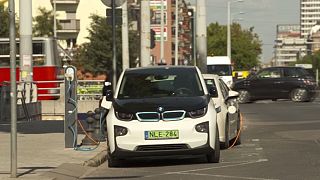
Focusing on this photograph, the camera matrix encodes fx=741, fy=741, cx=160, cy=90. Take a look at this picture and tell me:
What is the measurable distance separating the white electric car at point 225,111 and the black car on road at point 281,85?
19448 mm

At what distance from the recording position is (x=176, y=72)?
13.6 metres

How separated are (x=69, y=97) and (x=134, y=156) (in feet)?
9.22

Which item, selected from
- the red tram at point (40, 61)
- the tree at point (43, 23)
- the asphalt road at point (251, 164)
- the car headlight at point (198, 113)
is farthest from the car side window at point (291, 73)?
the tree at point (43, 23)

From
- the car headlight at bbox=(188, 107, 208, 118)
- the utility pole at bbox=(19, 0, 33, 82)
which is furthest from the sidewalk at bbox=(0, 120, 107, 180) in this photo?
the utility pole at bbox=(19, 0, 33, 82)

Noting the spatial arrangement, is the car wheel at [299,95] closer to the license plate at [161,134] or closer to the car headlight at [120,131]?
the license plate at [161,134]

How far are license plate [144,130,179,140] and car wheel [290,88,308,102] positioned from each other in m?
24.6

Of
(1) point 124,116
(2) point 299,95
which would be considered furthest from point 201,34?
(1) point 124,116

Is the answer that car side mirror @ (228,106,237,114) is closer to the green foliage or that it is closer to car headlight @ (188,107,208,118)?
car headlight @ (188,107,208,118)

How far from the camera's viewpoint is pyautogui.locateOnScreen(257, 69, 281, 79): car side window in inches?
1423

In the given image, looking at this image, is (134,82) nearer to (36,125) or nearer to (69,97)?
(69,97)

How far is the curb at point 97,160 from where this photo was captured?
12744mm

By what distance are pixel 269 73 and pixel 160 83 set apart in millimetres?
23704

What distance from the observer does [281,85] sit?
118 feet

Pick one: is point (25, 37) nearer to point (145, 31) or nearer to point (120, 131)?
point (145, 31)
